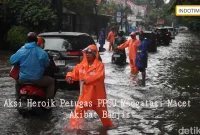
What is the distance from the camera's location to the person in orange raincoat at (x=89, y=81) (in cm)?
629

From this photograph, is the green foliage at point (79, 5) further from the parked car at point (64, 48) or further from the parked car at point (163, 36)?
the parked car at point (64, 48)

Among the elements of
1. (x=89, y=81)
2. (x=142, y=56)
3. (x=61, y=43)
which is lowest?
(x=142, y=56)

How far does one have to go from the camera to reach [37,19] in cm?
2052

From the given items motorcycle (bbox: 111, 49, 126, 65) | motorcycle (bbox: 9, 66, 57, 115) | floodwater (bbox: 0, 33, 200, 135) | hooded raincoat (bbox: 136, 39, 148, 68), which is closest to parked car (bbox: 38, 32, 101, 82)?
floodwater (bbox: 0, 33, 200, 135)

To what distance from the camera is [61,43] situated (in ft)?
32.9

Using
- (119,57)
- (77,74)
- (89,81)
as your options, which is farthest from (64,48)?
(119,57)

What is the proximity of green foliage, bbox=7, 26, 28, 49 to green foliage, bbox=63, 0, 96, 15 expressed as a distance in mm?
10948

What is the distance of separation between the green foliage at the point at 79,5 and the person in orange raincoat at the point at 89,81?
25427 mm

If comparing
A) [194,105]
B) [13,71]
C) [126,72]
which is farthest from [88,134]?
[126,72]

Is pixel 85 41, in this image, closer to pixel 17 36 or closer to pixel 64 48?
pixel 64 48

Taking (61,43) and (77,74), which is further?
(61,43)

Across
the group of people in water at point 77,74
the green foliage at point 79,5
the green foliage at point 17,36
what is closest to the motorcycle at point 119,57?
the green foliage at point 17,36

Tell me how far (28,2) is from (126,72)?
9277 mm

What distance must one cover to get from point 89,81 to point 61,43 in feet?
13.0
